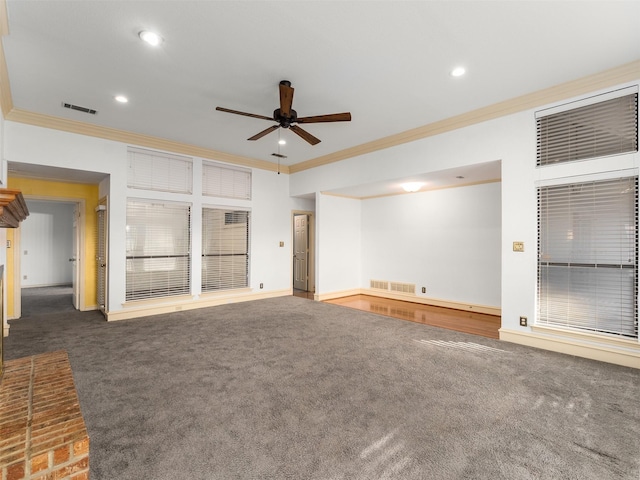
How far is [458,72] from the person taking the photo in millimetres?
3336

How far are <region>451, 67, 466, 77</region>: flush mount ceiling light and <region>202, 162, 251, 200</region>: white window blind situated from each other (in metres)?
4.48

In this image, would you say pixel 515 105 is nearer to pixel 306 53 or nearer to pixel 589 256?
pixel 589 256

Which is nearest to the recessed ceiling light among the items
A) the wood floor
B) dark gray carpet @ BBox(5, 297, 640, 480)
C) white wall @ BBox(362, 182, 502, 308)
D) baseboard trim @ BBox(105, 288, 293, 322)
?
dark gray carpet @ BBox(5, 297, 640, 480)

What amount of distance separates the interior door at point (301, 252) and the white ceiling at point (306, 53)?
162 inches

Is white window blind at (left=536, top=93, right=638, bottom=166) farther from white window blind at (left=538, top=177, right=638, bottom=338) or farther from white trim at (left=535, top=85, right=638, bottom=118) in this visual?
white window blind at (left=538, top=177, right=638, bottom=338)

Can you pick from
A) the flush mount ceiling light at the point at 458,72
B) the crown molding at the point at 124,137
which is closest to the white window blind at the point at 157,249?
the crown molding at the point at 124,137

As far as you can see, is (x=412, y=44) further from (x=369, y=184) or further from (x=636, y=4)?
(x=369, y=184)

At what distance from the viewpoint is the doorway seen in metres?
8.06

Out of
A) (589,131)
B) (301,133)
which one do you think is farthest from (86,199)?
(589,131)

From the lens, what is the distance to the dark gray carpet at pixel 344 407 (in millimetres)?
1794

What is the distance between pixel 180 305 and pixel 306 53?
4678mm

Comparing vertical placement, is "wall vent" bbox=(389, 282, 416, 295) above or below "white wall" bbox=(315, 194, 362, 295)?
below

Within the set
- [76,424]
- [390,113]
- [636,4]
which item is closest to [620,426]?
[636,4]

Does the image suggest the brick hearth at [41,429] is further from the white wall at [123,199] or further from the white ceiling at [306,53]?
the white wall at [123,199]
